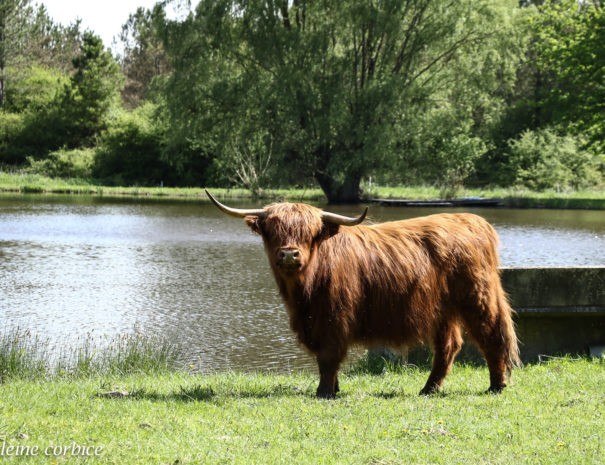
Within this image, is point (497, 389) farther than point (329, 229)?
Yes

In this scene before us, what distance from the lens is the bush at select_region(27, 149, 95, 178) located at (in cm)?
5585

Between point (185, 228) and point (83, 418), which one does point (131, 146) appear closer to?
point (185, 228)

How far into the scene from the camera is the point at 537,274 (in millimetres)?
8500

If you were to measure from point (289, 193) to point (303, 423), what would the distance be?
3793cm

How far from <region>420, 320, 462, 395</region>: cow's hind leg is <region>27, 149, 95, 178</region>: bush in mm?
51227

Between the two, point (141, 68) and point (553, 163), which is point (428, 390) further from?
point (141, 68)

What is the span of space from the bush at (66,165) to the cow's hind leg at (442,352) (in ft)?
168

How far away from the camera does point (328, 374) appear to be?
6.54 m

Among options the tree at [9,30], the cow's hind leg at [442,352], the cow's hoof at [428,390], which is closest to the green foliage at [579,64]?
the cow's hind leg at [442,352]

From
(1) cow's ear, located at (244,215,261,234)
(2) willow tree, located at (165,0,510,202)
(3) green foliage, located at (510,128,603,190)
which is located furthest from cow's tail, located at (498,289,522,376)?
(3) green foliage, located at (510,128,603,190)

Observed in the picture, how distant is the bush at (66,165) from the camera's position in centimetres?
5585

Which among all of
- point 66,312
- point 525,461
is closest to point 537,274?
point 525,461

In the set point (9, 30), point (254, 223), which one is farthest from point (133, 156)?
point (254, 223)

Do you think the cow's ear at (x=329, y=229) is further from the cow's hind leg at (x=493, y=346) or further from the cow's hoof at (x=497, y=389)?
the cow's hoof at (x=497, y=389)
